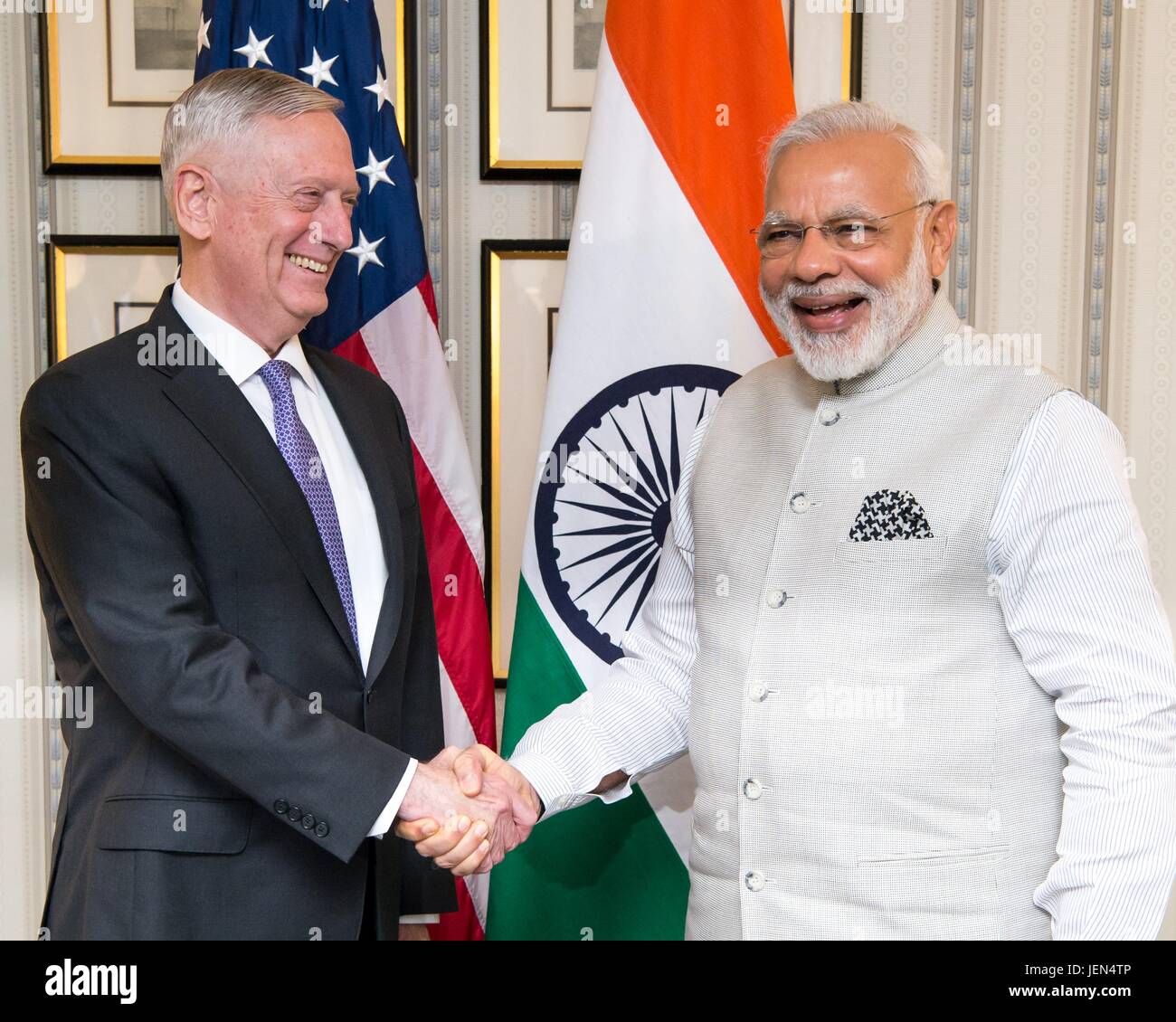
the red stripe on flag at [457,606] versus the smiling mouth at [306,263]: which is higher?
the smiling mouth at [306,263]

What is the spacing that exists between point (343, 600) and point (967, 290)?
1.67 m

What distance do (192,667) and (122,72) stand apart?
65.4 inches

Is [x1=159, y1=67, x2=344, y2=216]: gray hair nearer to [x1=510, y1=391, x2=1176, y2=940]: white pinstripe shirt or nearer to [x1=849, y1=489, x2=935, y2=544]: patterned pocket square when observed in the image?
[x1=849, y1=489, x2=935, y2=544]: patterned pocket square

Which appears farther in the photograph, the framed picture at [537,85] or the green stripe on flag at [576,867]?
the framed picture at [537,85]

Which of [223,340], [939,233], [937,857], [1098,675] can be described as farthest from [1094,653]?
[223,340]

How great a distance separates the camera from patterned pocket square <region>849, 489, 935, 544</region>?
1.64m

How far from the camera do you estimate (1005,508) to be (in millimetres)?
1589

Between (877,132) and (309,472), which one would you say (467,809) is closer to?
(309,472)

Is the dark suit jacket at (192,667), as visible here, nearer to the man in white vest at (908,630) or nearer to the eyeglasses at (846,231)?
the man in white vest at (908,630)

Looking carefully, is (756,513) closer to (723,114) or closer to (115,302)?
(723,114)

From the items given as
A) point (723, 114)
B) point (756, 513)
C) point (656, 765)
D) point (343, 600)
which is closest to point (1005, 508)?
point (756, 513)

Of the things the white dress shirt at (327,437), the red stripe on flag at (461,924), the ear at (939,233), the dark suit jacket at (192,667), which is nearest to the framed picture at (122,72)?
the white dress shirt at (327,437)

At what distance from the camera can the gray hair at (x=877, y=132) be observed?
1.74m

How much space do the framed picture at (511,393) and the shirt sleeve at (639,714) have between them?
0.75 m
